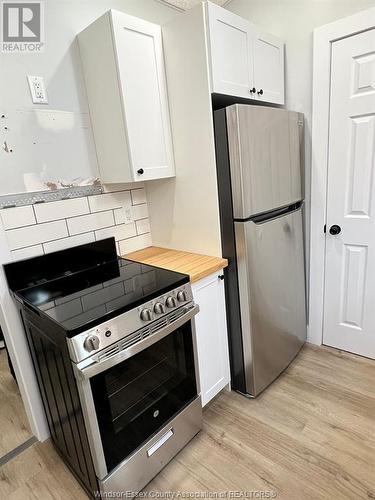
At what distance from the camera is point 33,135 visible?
4.90ft

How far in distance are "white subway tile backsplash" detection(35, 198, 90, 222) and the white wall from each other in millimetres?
206

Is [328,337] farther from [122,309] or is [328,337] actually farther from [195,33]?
[195,33]

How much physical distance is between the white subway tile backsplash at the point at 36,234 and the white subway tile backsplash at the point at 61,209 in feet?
0.11

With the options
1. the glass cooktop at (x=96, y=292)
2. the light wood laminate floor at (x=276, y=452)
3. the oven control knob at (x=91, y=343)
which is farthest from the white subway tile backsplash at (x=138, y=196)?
the light wood laminate floor at (x=276, y=452)

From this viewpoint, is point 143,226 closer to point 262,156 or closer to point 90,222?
point 90,222

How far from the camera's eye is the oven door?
1.12 m

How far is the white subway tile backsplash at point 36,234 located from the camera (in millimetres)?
1474

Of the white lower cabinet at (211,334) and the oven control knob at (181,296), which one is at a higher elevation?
the oven control knob at (181,296)

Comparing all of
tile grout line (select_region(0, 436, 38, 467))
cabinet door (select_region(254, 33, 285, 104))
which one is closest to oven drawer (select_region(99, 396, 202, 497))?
tile grout line (select_region(0, 436, 38, 467))

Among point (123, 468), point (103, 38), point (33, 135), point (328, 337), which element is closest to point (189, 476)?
point (123, 468)

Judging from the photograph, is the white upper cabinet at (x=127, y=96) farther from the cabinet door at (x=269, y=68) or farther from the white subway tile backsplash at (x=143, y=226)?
the cabinet door at (x=269, y=68)

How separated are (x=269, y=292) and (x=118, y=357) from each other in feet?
3.42

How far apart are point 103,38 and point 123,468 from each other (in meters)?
1.97

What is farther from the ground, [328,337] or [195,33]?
[195,33]
